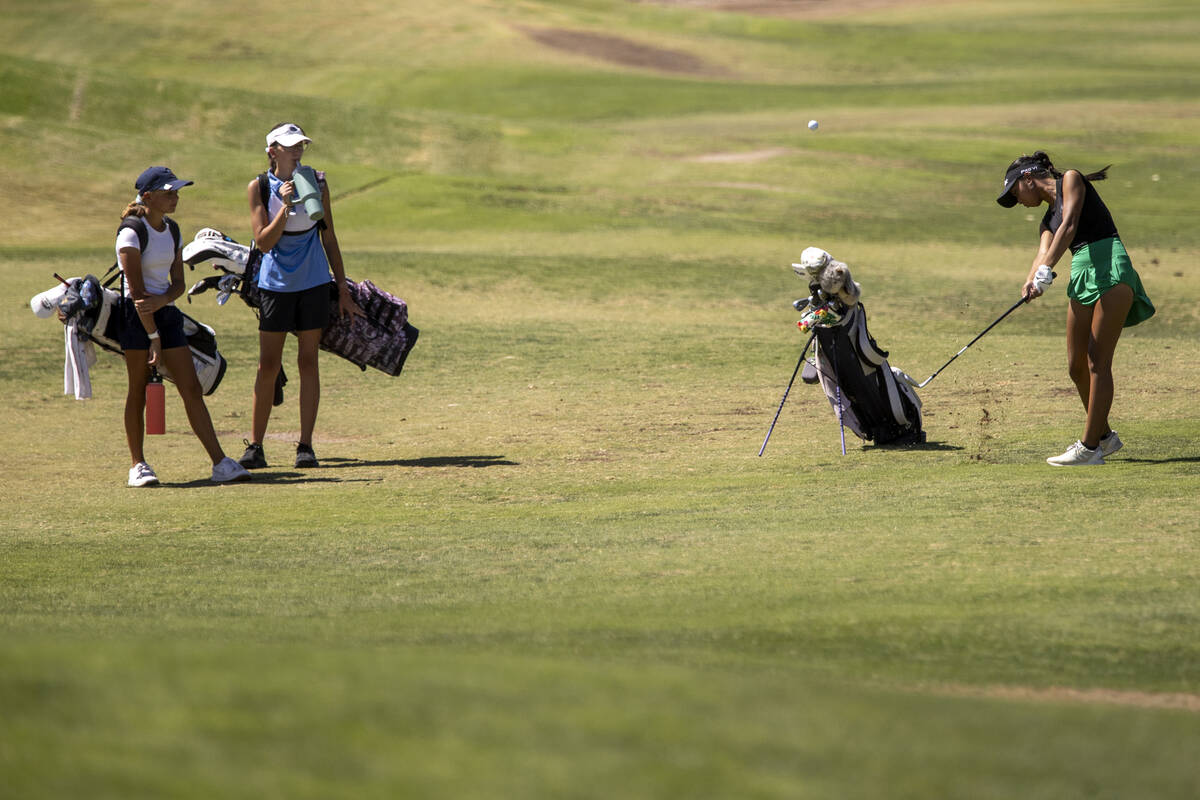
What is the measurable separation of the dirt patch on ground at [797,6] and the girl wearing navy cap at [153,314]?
3163 inches

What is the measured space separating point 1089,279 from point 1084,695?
183 inches

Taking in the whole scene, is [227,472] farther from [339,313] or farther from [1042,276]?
[1042,276]

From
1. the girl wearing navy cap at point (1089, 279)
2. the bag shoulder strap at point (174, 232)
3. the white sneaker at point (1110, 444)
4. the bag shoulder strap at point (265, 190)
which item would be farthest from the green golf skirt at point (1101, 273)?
the bag shoulder strap at point (174, 232)

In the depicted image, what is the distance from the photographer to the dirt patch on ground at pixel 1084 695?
14.6 ft

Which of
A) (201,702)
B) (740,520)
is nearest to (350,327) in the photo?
(740,520)

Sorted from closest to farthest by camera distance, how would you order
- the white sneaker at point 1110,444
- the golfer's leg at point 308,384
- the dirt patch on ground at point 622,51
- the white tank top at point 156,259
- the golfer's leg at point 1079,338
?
the white sneaker at point 1110,444 < the golfer's leg at point 1079,338 < the white tank top at point 156,259 < the golfer's leg at point 308,384 < the dirt patch on ground at point 622,51

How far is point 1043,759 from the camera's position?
12.1ft

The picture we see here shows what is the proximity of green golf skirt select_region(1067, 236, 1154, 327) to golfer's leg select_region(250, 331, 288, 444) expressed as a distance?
199 inches

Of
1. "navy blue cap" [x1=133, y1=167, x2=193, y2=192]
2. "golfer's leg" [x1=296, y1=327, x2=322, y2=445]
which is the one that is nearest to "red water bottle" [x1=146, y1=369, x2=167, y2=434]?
"golfer's leg" [x1=296, y1=327, x2=322, y2=445]

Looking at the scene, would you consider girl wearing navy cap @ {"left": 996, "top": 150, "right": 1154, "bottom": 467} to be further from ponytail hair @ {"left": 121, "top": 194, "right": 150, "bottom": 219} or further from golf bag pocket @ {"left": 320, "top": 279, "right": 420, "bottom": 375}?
ponytail hair @ {"left": 121, "top": 194, "right": 150, "bottom": 219}

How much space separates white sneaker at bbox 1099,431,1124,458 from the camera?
8641mm

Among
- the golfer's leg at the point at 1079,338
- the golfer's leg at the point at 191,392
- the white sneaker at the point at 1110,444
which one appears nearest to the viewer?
the white sneaker at the point at 1110,444

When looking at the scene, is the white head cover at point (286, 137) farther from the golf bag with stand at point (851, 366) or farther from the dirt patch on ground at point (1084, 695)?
the dirt patch on ground at point (1084, 695)

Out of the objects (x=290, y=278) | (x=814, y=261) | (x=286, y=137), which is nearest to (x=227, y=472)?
(x=290, y=278)
